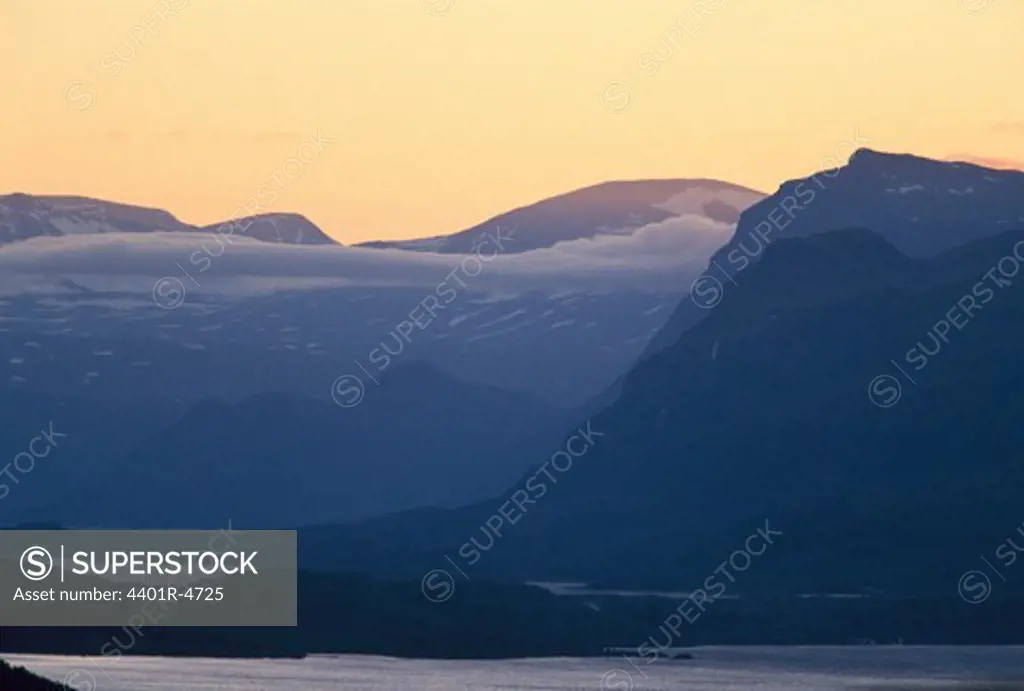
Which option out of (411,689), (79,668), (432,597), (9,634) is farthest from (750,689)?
(432,597)

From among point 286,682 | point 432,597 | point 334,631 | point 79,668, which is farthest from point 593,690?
point 432,597

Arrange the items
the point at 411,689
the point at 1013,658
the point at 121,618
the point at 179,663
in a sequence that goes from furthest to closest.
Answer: the point at 1013,658
the point at 121,618
the point at 179,663
the point at 411,689

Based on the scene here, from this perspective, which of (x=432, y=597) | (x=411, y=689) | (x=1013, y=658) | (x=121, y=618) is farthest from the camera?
(x=432, y=597)

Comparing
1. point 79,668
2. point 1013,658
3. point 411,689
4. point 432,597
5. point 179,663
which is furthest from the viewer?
point 432,597

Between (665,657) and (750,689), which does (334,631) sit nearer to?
(665,657)

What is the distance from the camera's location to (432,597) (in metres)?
191

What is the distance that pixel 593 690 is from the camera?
4611 inches

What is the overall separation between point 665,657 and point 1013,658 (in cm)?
2813

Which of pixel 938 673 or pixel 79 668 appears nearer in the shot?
pixel 79 668

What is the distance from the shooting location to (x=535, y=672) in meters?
140

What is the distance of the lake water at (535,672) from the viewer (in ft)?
386

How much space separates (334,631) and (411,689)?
57.5 meters

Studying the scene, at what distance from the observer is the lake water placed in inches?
4628

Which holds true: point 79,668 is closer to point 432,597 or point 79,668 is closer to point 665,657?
point 665,657
